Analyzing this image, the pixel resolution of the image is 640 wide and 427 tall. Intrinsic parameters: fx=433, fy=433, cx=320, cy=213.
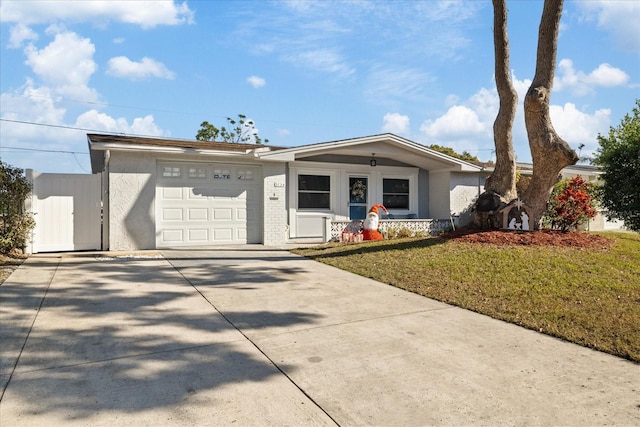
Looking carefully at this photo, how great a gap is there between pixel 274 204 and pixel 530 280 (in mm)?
7889

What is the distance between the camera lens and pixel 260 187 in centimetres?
1329

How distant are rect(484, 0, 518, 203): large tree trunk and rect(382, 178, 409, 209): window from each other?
3.86 metres

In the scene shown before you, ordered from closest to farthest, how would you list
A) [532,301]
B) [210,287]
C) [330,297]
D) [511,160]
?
[532,301], [330,297], [210,287], [511,160]

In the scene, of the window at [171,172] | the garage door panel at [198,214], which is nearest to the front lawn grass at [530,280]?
the garage door panel at [198,214]

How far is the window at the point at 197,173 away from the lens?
1241 cm

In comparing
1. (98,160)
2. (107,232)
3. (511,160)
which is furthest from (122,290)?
(511,160)

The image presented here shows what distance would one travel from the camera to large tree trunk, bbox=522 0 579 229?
10.8 metres

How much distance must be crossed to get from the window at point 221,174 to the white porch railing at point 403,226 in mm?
3550

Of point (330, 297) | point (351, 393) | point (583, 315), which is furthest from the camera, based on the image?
point (330, 297)

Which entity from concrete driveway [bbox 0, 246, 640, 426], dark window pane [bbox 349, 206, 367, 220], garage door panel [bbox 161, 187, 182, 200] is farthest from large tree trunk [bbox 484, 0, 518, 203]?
garage door panel [bbox 161, 187, 182, 200]

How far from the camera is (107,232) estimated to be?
446 inches

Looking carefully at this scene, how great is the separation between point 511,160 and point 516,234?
2.73 metres

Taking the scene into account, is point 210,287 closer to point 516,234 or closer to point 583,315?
point 583,315

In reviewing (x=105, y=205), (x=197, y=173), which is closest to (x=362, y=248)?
(x=197, y=173)
